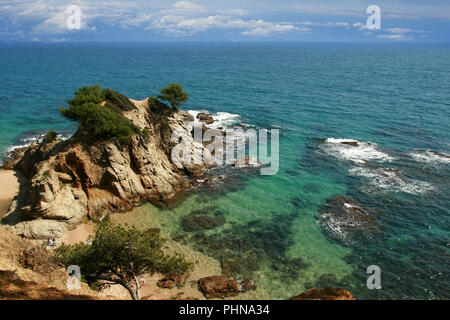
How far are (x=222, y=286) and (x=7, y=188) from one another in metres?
33.0

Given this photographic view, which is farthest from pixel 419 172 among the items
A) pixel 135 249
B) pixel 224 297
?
pixel 135 249

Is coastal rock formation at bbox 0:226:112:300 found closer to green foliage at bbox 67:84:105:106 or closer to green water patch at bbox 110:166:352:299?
green water patch at bbox 110:166:352:299

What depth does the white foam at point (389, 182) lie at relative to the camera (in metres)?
43.8

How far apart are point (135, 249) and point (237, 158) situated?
32959 millimetres

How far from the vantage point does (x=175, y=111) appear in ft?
161

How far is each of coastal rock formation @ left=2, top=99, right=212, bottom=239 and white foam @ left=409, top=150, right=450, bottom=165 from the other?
126ft

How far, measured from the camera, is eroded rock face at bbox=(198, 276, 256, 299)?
90.9ft

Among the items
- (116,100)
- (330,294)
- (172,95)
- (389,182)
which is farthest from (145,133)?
(389,182)

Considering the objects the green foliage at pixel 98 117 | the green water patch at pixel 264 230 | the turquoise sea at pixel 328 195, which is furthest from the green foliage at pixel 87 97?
the turquoise sea at pixel 328 195

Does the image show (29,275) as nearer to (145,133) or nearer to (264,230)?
(264,230)

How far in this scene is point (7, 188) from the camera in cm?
4134

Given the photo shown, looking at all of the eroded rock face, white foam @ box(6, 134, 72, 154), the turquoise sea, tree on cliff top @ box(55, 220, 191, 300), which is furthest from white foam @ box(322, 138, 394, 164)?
white foam @ box(6, 134, 72, 154)

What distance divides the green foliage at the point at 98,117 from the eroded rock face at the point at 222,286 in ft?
69.5
